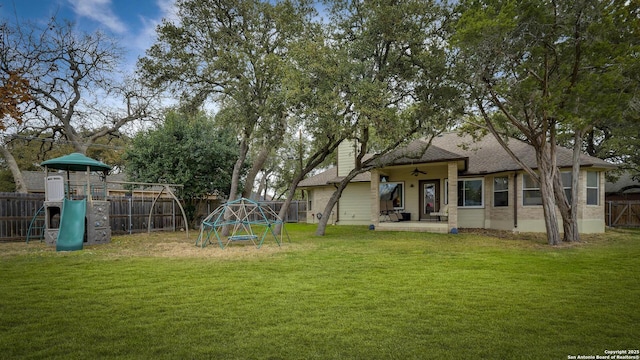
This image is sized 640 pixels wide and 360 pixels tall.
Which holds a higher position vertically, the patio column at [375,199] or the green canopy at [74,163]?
the green canopy at [74,163]

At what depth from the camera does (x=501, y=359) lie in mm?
3393

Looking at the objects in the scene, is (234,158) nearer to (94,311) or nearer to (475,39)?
(475,39)

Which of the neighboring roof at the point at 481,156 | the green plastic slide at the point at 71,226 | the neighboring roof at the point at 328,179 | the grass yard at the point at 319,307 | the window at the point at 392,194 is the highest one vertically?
the neighboring roof at the point at 481,156

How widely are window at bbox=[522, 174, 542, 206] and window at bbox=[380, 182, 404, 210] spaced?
575cm

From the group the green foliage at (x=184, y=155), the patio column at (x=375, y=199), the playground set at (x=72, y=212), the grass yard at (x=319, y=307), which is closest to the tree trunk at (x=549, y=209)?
the grass yard at (x=319, y=307)

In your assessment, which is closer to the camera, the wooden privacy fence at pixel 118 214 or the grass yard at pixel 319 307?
the grass yard at pixel 319 307

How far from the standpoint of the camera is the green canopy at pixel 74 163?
41.4 feet

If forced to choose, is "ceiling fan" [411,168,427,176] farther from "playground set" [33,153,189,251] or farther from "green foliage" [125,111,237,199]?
"playground set" [33,153,189,251]

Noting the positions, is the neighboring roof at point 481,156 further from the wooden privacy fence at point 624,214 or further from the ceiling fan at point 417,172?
the wooden privacy fence at point 624,214

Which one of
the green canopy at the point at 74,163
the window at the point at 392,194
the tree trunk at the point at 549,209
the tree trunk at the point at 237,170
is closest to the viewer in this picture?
the tree trunk at the point at 549,209

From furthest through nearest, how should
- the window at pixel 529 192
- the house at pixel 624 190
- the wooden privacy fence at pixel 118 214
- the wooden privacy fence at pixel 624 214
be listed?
the house at pixel 624 190 → the wooden privacy fence at pixel 624 214 → the window at pixel 529 192 → the wooden privacy fence at pixel 118 214

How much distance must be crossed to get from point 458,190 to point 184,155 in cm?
1317

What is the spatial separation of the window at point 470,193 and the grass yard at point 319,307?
8.40 meters

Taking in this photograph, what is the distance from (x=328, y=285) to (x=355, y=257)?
324cm
